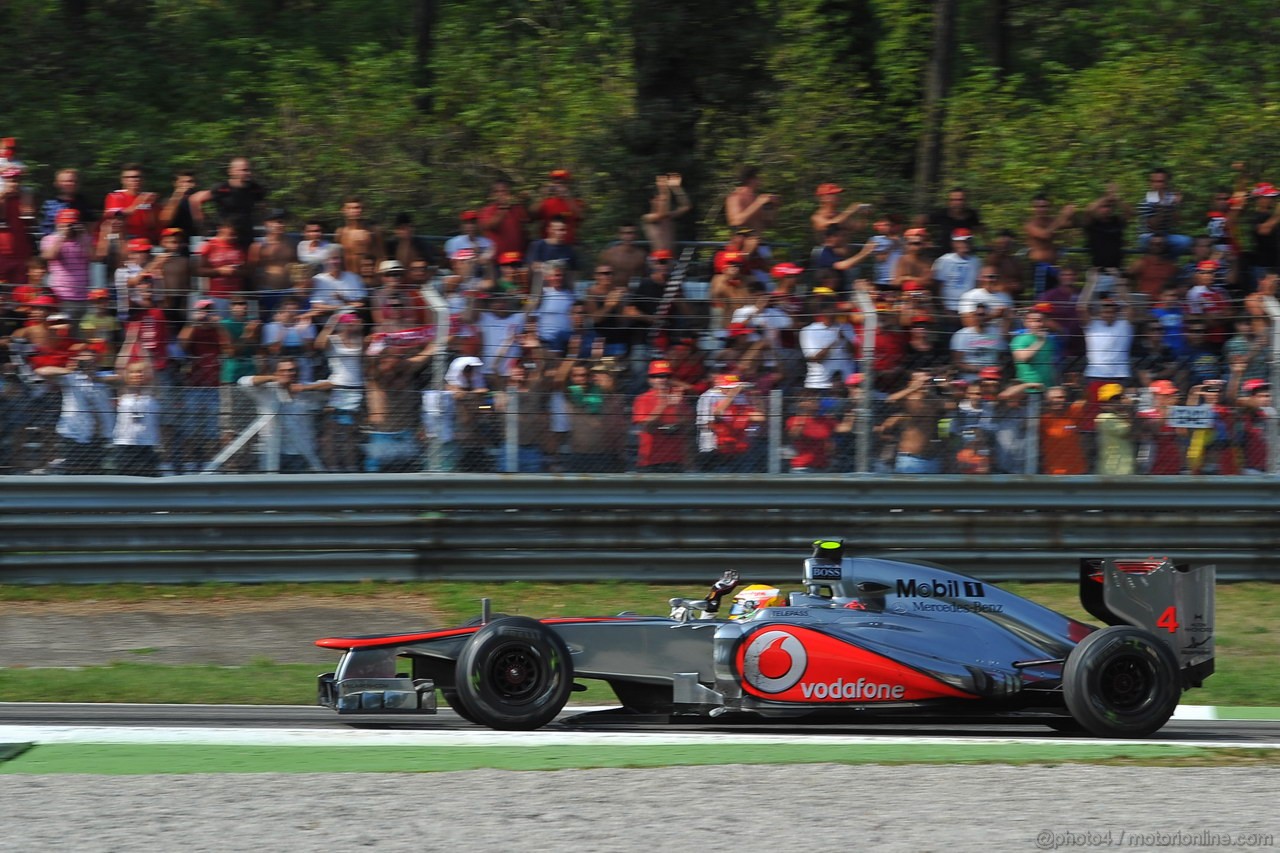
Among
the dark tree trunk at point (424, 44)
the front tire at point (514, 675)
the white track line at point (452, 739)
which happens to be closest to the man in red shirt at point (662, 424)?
the white track line at point (452, 739)

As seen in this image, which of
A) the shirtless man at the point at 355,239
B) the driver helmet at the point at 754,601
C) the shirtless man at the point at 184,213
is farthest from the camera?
the shirtless man at the point at 184,213

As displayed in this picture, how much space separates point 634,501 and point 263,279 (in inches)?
116

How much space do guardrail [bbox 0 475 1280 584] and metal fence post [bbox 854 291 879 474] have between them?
21 centimetres

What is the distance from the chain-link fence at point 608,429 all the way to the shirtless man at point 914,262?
5.21ft

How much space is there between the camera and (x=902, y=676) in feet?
21.7

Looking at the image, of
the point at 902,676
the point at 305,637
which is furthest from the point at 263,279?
the point at 902,676

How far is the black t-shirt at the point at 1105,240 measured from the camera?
12.0 m

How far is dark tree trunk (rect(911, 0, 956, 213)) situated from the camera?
1767 centimetres

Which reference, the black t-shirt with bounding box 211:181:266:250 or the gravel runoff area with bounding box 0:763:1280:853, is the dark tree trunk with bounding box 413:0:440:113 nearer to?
the black t-shirt with bounding box 211:181:266:250

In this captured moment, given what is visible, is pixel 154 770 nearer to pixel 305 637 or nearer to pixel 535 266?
pixel 305 637

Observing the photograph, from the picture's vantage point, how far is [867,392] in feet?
32.8

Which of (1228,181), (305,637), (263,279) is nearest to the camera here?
(305,637)

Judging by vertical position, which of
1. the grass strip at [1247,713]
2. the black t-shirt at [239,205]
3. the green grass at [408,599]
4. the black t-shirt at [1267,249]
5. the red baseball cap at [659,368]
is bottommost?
the grass strip at [1247,713]

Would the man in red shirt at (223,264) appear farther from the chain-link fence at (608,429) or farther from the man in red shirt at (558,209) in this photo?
the man in red shirt at (558,209)
